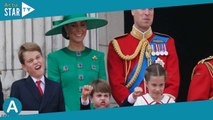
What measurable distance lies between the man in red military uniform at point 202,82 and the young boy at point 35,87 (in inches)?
38.7

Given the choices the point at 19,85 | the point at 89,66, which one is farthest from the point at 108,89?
the point at 19,85

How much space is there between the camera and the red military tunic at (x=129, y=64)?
640 centimetres

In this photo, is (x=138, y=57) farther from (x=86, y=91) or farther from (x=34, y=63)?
(x=34, y=63)

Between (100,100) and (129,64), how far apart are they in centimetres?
36

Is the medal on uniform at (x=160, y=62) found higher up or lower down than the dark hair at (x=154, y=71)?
higher up

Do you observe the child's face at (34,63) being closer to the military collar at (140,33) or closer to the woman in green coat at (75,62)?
the woman in green coat at (75,62)

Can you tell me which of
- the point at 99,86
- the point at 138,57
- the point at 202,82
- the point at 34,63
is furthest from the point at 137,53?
the point at 34,63

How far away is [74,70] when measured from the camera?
6340mm

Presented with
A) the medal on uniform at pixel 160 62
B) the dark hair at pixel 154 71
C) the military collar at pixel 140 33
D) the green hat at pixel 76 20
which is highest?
the green hat at pixel 76 20

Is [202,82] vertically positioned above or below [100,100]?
above

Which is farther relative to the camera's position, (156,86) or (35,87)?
(156,86)

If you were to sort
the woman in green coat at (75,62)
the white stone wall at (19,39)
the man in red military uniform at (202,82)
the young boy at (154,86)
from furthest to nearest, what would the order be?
the man in red military uniform at (202,82), the young boy at (154,86), the woman in green coat at (75,62), the white stone wall at (19,39)

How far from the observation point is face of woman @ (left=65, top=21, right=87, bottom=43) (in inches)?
248

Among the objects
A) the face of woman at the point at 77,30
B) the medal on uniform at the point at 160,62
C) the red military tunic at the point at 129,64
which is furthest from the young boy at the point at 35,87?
the medal on uniform at the point at 160,62
